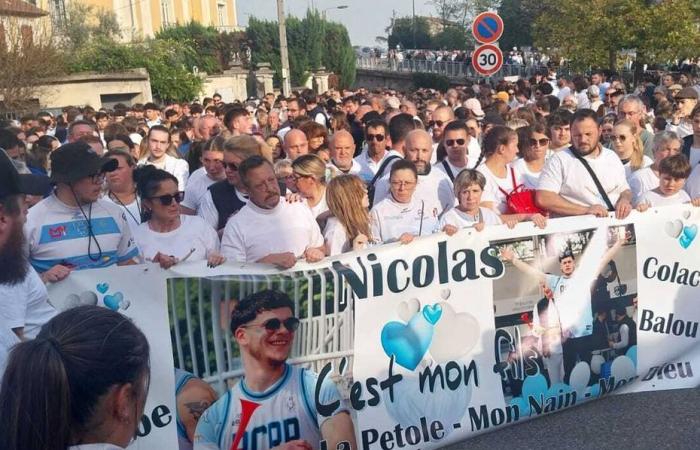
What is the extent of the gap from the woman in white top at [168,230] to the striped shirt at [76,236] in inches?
5.8

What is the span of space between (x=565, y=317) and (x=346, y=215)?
1471 millimetres

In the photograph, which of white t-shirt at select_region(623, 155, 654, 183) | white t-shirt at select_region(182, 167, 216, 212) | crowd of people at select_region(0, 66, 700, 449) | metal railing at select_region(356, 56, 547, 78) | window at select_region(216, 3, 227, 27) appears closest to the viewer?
crowd of people at select_region(0, 66, 700, 449)

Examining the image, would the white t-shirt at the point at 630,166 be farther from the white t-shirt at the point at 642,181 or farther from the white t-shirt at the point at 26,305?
the white t-shirt at the point at 26,305

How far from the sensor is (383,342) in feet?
16.0

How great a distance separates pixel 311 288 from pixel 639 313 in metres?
2.23

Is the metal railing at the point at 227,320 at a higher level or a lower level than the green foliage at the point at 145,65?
lower

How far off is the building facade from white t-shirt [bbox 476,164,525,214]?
42.2 meters

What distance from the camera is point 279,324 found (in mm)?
4570

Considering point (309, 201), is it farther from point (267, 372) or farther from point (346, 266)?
point (267, 372)

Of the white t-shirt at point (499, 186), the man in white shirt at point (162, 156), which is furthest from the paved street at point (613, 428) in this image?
the man in white shirt at point (162, 156)

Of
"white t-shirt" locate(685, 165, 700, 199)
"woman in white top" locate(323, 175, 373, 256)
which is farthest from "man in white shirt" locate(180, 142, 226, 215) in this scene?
"white t-shirt" locate(685, 165, 700, 199)

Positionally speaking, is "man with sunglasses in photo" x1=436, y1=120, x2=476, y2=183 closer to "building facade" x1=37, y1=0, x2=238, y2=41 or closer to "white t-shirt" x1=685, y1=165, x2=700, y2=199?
"white t-shirt" x1=685, y1=165, x2=700, y2=199

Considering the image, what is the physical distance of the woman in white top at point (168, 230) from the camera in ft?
16.7

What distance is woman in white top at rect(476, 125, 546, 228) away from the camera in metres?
6.64
